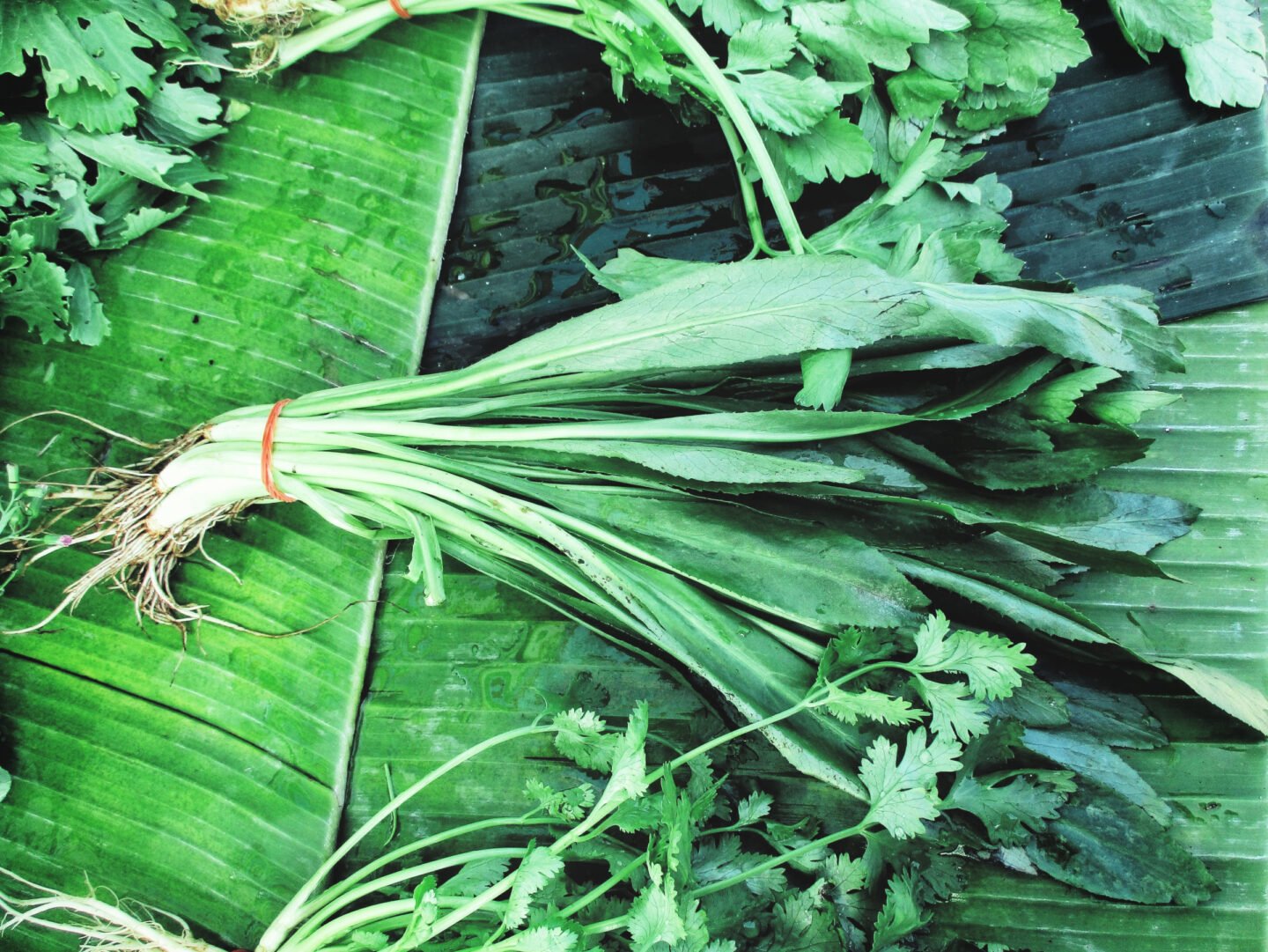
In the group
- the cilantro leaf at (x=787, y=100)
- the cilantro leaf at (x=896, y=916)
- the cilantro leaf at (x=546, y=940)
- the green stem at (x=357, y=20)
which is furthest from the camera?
the green stem at (x=357, y=20)

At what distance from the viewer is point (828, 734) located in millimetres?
1209

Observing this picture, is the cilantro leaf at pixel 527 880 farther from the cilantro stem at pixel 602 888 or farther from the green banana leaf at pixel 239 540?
the green banana leaf at pixel 239 540

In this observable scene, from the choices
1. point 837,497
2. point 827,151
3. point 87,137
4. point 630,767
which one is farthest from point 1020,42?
point 87,137

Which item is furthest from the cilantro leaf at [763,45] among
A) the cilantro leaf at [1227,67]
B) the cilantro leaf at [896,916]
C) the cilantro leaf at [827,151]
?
the cilantro leaf at [896,916]

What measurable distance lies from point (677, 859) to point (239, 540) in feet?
2.86

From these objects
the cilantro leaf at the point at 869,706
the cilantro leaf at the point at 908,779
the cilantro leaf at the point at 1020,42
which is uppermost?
the cilantro leaf at the point at 1020,42

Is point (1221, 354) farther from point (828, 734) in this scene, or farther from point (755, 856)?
point (755, 856)

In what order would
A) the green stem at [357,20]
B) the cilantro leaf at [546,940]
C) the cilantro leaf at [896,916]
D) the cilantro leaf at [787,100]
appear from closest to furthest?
the cilantro leaf at [546,940] → the cilantro leaf at [896,916] → the cilantro leaf at [787,100] → the green stem at [357,20]

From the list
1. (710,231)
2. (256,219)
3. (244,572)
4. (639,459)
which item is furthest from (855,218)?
(244,572)

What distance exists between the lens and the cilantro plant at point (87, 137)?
4.30ft

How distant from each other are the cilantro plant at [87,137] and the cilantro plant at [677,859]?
917 millimetres

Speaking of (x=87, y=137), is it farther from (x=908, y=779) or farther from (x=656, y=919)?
Answer: (x=908, y=779)

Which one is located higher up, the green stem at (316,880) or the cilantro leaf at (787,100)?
the cilantro leaf at (787,100)

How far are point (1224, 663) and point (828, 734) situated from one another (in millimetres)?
670
